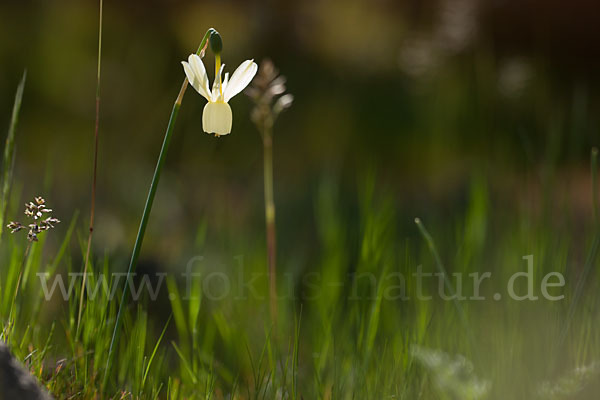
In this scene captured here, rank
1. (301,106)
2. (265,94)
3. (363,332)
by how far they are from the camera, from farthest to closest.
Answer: (301,106)
(265,94)
(363,332)

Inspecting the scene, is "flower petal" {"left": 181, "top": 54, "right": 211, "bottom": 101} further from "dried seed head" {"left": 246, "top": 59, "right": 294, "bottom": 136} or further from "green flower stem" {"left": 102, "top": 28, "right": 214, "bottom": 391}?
"dried seed head" {"left": 246, "top": 59, "right": 294, "bottom": 136}

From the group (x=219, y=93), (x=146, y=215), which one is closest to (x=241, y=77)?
(x=219, y=93)

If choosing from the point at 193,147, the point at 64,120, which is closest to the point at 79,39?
the point at 64,120

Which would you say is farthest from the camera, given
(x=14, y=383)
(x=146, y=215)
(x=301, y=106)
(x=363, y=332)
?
(x=301, y=106)

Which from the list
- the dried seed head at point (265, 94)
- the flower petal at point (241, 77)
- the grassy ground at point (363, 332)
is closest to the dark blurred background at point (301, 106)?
the grassy ground at point (363, 332)

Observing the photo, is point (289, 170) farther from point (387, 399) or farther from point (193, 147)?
point (387, 399)

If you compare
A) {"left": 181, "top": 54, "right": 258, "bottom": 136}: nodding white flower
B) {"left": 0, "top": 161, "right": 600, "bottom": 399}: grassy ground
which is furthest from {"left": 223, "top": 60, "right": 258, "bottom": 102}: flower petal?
{"left": 0, "top": 161, "right": 600, "bottom": 399}: grassy ground

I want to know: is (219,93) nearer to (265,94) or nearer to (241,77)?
(241,77)
